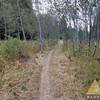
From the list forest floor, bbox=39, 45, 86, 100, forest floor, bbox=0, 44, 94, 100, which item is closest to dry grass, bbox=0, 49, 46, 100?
forest floor, bbox=0, 44, 94, 100

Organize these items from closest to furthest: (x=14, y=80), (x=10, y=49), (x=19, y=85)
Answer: (x=19, y=85) → (x=14, y=80) → (x=10, y=49)

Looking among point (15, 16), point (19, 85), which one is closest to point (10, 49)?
point (19, 85)

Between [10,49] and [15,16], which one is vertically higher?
[15,16]

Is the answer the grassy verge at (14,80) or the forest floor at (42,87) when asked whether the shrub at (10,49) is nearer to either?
the grassy verge at (14,80)

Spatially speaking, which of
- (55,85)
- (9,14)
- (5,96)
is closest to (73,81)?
(55,85)

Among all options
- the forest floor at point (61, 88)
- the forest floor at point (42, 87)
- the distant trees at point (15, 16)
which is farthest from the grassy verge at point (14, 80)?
the distant trees at point (15, 16)

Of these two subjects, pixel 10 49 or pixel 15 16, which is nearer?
pixel 10 49

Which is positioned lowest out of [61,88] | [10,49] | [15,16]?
[61,88]

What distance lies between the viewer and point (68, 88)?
967 centimetres

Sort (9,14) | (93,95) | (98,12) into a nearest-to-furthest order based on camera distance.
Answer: (93,95) < (98,12) < (9,14)

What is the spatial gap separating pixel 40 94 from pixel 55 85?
60.1 inches

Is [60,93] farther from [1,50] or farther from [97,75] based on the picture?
[1,50]

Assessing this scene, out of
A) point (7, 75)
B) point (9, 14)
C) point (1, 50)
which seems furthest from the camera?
point (9, 14)

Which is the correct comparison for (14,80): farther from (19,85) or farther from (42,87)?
(42,87)
